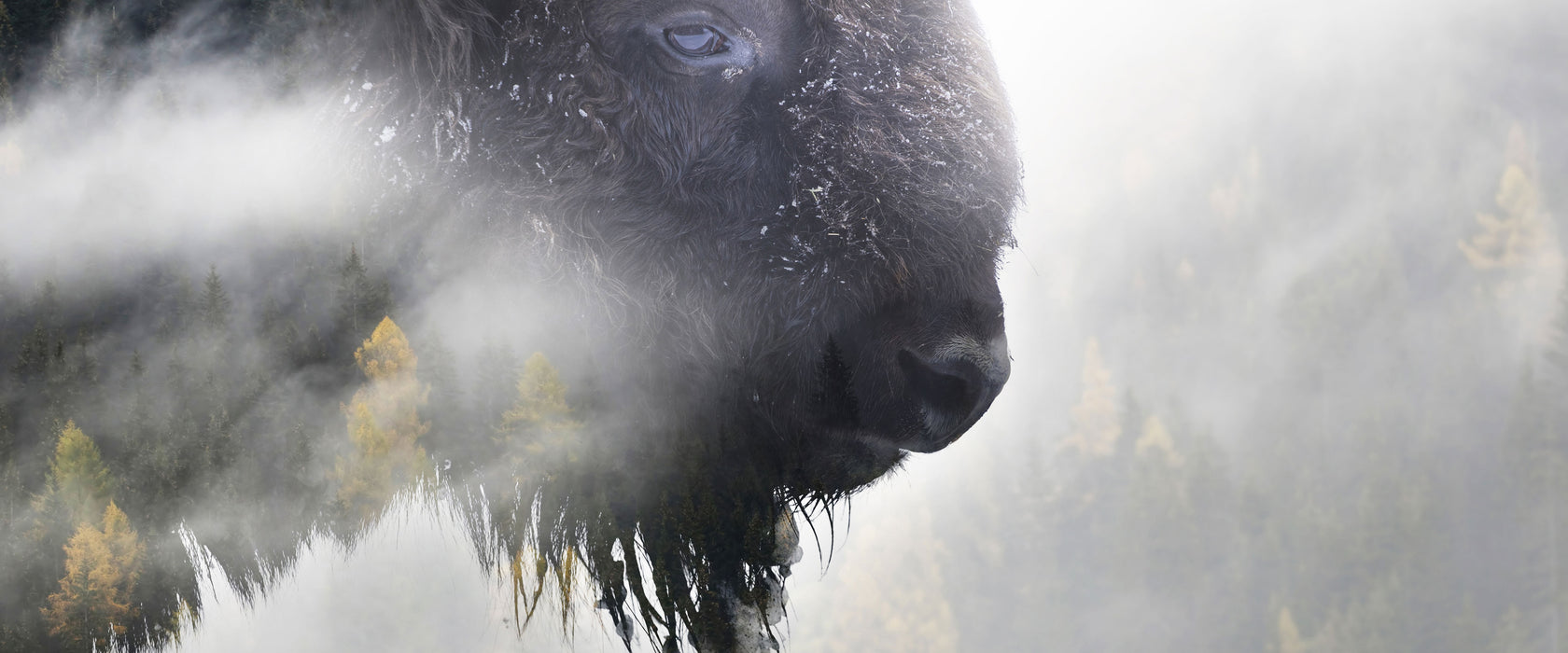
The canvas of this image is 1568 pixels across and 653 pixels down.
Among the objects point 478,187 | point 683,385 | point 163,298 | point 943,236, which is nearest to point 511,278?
point 478,187

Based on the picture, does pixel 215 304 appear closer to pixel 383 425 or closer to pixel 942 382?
pixel 383 425

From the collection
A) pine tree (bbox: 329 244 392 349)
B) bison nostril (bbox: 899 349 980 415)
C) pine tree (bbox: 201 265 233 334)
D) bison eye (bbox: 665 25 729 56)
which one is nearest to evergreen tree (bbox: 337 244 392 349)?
pine tree (bbox: 329 244 392 349)

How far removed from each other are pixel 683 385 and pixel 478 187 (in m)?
0.35

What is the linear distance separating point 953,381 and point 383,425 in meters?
0.71

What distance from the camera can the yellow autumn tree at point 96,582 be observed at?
1.14 m

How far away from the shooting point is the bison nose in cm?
118

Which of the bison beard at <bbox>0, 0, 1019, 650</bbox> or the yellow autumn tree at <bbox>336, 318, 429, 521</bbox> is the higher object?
the bison beard at <bbox>0, 0, 1019, 650</bbox>

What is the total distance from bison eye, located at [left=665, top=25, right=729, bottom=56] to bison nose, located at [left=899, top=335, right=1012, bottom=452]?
1.39ft

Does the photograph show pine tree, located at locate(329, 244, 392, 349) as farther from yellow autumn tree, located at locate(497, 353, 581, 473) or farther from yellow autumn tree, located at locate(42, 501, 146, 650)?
yellow autumn tree, located at locate(42, 501, 146, 650)

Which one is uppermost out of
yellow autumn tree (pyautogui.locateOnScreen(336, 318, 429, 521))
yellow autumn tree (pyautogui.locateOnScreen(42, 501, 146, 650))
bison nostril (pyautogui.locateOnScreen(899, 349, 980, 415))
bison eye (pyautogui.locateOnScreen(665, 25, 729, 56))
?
bison eye (pyautogui.locateOnScreen(665, 25, 729, 56))

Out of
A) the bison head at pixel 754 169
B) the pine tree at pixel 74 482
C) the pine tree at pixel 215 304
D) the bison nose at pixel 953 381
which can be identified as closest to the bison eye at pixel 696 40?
the bison head at pixel 754 169

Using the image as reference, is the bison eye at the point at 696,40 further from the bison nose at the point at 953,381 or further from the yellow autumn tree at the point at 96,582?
the yellow autumn tree at the point at 96,582

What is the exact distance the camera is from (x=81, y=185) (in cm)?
115

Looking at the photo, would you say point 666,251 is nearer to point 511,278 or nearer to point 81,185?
point 511,278
